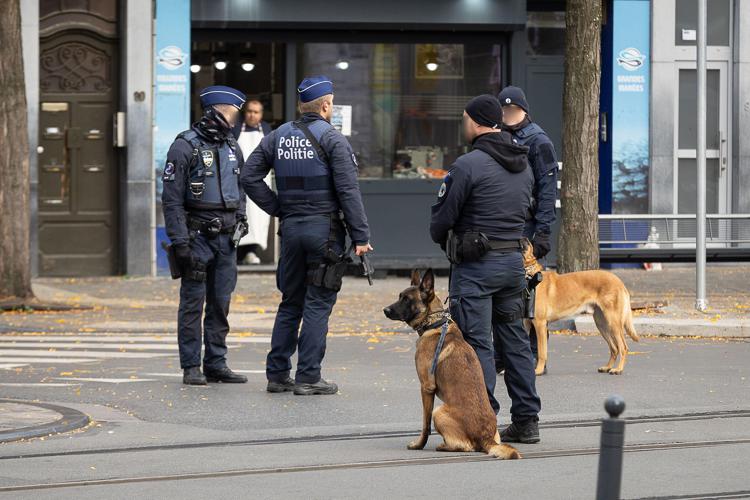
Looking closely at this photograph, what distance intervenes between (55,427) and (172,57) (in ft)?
36.4

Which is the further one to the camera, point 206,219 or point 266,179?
point 266,179

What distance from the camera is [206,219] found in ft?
33.8

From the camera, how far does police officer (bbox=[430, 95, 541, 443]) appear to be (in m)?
7.87

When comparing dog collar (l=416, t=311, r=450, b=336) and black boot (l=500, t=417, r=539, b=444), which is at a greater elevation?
dog collar (l=416, t=311, r=450, b=336)

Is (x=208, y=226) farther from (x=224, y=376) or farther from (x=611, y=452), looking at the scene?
(x=611, y=452)

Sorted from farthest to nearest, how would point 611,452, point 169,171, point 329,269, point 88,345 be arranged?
1. point 88,345
2. point 169,171
3. point 329,269
4. point 611,452

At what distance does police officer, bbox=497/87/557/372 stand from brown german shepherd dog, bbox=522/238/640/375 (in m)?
0.72

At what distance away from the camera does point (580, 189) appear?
14.5 meters

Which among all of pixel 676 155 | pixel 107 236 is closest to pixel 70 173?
pixel 107 236

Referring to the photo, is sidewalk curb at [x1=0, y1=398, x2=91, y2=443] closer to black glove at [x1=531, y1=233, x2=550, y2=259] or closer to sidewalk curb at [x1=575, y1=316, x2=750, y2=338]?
black glove at [x1=531, y1=233, x2=550, y2=259]

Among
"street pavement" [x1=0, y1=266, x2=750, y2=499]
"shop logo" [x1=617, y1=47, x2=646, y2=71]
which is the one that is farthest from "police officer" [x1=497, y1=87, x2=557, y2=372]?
"shop logo" [x1=617, y1=47, x2=646, y2=71]

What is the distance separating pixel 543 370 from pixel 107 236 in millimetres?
9727

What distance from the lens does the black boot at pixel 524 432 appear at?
8016mm

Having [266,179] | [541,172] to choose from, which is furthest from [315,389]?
[266,179]
